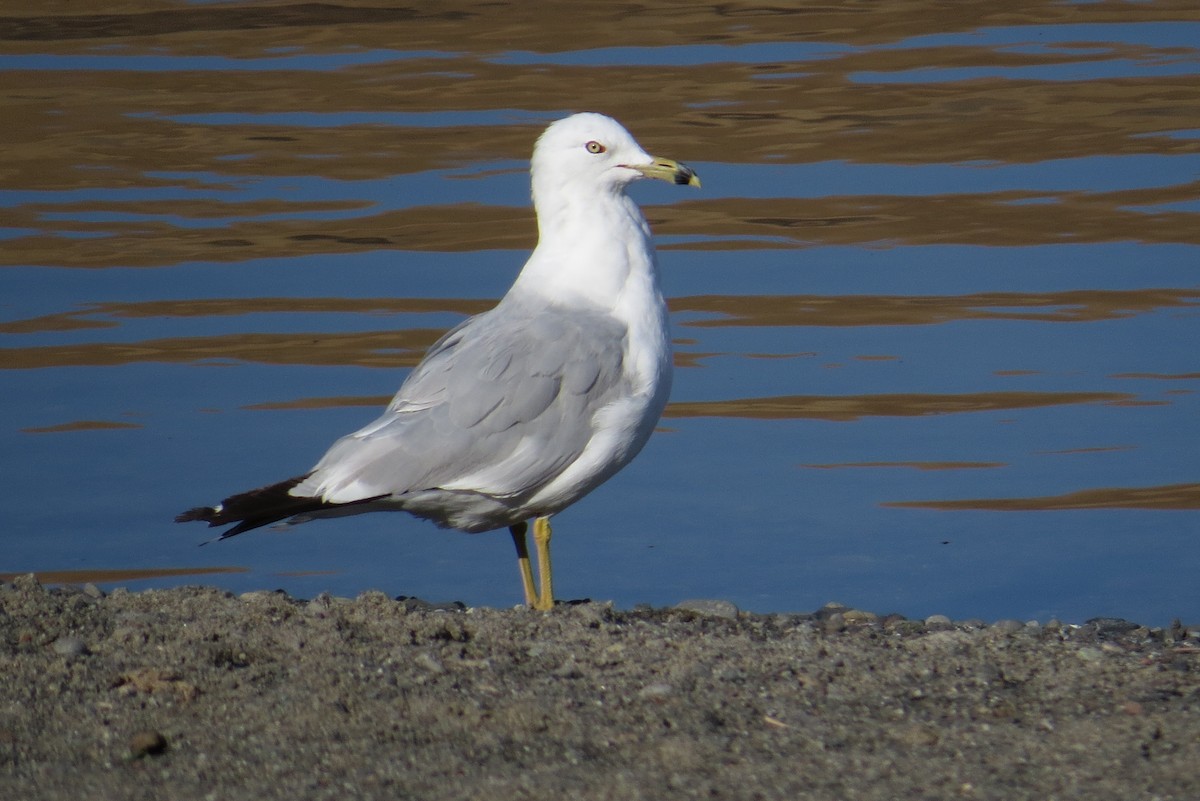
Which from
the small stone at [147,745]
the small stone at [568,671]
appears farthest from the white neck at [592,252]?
the small stone at [147,745]

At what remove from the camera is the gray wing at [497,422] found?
5.08m

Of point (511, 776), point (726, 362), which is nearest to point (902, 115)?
point (726, 362)

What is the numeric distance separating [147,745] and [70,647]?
2.55ft

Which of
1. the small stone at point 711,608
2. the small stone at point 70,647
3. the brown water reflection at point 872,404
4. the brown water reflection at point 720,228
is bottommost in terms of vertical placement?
the small stone at point 711,608

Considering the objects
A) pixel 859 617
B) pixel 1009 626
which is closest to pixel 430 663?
pixel 859 617

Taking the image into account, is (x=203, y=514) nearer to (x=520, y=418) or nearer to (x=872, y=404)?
(x=520, y=418)

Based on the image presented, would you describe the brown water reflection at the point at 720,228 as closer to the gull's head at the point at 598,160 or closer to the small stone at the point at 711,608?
the gull's head at the point at 598,160

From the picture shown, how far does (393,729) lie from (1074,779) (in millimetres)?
1445

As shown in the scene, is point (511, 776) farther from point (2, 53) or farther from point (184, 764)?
point (2, 53)

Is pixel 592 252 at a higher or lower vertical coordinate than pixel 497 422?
higher

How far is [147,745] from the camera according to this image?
3826 mm

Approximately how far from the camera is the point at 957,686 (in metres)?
4.29

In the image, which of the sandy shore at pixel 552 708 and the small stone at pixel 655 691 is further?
the small stone at pixel 655 691

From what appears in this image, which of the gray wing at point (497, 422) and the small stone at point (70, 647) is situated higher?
the gray wing at point (497, 422)
